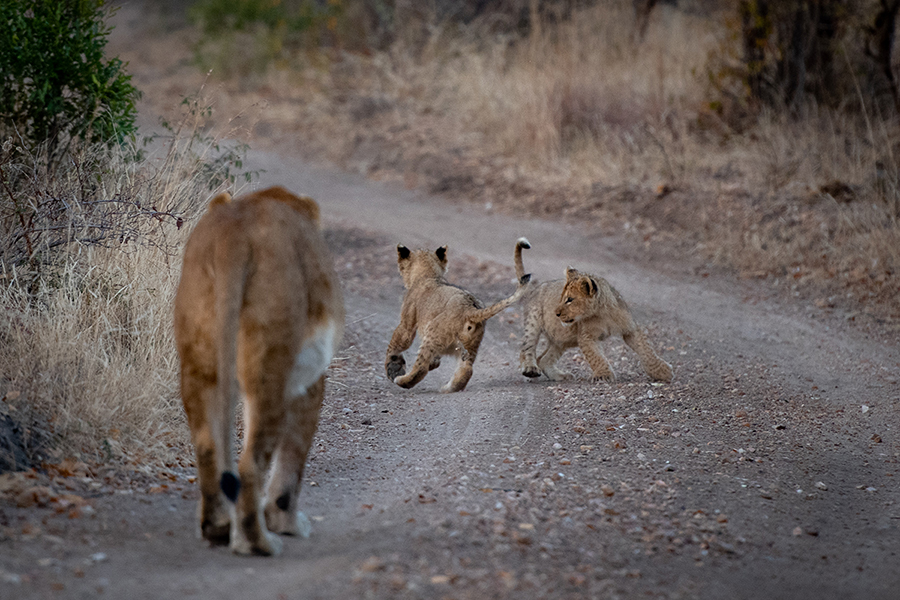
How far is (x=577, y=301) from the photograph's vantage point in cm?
641

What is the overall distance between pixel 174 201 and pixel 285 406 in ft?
11.7

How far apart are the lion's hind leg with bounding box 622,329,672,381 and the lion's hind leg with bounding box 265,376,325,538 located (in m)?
3.53

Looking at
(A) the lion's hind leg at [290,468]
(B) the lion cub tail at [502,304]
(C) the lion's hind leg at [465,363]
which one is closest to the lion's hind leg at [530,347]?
(C) the lion's hind leg at [465,363]

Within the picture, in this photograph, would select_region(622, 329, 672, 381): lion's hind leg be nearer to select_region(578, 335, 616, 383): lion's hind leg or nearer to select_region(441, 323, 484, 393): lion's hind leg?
select_region(578, 335, 616, 383): lion's hind leg

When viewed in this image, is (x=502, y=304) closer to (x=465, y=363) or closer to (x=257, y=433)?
(x=465, y=363)

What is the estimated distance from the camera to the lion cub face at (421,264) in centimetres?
672

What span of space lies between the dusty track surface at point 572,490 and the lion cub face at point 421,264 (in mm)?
754

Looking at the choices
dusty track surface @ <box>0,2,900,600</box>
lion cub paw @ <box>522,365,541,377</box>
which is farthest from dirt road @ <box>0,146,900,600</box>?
A: lion cub paw @ <box>522,365,541,377</box>

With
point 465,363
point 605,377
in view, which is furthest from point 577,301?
point 465,363

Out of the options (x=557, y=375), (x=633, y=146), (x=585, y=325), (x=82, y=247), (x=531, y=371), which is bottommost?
(x=557, y=375)

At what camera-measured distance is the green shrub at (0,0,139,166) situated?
21.1 ft

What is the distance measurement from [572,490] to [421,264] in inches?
112

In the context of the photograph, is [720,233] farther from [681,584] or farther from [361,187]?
[681,584]

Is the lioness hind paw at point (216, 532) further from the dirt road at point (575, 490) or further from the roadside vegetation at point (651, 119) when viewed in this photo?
the roadside vegetation at point (651, 119)
